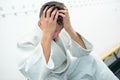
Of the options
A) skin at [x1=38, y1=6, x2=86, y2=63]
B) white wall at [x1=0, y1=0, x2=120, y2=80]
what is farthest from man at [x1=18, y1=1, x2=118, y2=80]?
white wall at [x1=0, y1=0, x2=120, y2=80]

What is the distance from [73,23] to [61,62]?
1.75ft

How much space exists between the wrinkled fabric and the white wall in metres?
0.09

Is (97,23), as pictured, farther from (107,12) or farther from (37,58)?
(37,58)

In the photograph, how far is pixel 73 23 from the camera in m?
1.40

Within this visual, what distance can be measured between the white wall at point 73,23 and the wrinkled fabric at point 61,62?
9 centimetres

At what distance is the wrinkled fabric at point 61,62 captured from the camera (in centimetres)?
78

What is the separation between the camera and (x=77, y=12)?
142cm

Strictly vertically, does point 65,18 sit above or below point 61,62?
above

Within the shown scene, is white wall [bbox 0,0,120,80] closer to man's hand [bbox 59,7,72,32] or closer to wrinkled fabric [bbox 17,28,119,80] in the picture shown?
wrinkled fabric [bbox 17,28,119,80]

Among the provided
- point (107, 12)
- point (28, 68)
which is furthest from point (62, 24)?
point (107, 12)

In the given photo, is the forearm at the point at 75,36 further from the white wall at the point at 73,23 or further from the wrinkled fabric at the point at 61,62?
the white wall at the point at 73,23

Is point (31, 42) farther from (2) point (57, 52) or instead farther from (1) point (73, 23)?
(1) point (73, 23)

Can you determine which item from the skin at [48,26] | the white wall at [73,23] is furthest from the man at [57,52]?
the white wall at [73,23]

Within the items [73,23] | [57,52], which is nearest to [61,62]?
[57,52]
